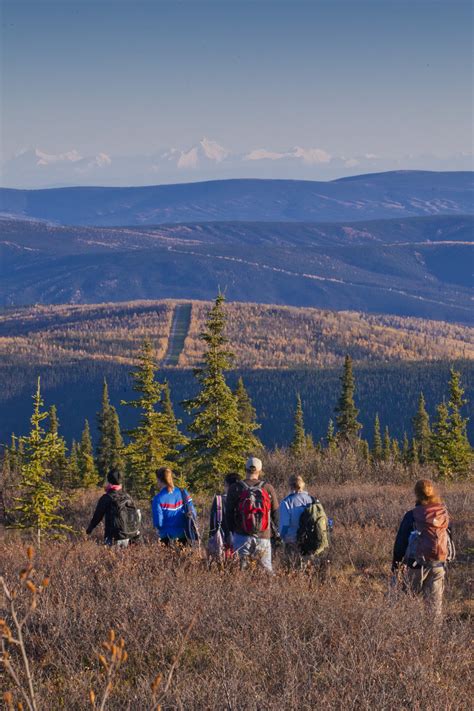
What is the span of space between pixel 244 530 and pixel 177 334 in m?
169

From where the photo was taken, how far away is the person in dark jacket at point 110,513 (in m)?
10.4

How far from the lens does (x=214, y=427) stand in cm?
2289

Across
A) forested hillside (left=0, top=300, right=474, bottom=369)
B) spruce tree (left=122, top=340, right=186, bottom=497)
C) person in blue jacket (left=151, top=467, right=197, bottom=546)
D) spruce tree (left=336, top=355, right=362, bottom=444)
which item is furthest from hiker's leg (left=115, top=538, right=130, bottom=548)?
forested hillside (left=0, top=300, right=474, bottom=369)

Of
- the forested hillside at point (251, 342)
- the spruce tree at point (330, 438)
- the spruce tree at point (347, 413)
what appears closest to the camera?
the spruce tree at point (330, 438)

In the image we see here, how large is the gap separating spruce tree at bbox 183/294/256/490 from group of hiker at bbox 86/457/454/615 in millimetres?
11609

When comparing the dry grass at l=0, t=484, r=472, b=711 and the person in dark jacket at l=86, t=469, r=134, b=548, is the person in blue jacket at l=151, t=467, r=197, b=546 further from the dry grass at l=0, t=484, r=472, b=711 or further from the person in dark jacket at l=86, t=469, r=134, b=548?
the dry grass at l=0, t=484, r=472, b=711

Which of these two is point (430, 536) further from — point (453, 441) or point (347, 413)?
point (347, 413)

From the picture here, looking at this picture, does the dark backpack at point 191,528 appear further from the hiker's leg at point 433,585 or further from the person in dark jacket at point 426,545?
the hiker's leg at point 433,585

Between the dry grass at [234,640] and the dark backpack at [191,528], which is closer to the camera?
the dry grass at [234,640]

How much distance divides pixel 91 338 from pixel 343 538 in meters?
168

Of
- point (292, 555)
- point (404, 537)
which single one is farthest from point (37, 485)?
point (404, 537)

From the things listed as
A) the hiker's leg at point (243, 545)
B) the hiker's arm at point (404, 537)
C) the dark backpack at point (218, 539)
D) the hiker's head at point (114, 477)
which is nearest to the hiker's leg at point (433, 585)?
the hiker's arm at point (404, 537)

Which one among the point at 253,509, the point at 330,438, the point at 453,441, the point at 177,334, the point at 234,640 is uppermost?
the point at 253,509

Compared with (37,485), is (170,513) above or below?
above
